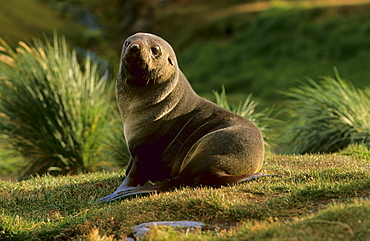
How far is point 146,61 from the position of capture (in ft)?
17.5

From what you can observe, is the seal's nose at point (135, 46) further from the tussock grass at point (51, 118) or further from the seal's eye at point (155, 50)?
the tussock grass at point (51, 118)

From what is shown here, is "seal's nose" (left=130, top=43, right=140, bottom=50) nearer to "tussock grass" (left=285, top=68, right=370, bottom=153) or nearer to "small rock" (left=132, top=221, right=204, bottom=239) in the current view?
"small rock" (left=132, top=221, right=204, bottom=239)

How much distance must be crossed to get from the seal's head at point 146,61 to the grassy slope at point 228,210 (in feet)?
4.04

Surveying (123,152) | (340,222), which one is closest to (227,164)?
(340,222)

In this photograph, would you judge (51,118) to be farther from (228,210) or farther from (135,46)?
(228,210)

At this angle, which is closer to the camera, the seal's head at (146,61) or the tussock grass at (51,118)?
the seal's head at (146,61)

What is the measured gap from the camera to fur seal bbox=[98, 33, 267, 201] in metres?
5.34

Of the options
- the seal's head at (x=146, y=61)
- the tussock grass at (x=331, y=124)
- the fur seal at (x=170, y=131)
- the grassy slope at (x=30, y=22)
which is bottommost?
the tussock grass at (x=331, y=124)

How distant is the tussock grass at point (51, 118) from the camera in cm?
910

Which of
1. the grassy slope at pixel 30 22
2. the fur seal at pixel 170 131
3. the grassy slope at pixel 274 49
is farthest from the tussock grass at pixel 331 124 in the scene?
the grassy slope at pixel 30 22

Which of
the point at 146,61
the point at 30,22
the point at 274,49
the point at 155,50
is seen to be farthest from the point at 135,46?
the point at 30,22

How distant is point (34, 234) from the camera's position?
467 centimetres

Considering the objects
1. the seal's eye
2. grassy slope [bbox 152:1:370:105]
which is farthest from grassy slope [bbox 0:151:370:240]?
grassy slope [bbox 152:1:370:105]

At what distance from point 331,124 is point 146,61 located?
5.00 meters
